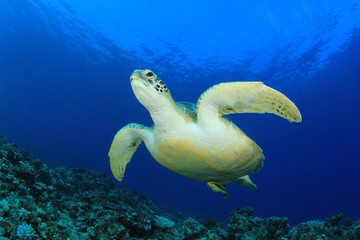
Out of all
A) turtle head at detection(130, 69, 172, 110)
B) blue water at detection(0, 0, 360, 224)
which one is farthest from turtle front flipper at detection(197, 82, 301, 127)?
blue water at detection(0, 0, 360, 224)

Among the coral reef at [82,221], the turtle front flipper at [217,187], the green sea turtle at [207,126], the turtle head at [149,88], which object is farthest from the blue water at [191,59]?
the turtle head at [149,88]

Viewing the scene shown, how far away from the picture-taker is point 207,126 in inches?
115

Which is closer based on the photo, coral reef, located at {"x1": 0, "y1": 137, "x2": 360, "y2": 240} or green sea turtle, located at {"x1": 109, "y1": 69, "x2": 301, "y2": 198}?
coral reef, located at {"x1": 0, "y1": 137, "x2": 360, "y2": 240}

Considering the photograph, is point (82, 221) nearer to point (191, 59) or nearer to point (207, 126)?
point (207, 126)

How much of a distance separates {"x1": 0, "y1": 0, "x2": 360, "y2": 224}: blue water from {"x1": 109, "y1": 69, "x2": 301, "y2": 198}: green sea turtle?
18456mm

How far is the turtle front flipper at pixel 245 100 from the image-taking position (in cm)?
262

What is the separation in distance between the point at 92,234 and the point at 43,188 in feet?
3.72

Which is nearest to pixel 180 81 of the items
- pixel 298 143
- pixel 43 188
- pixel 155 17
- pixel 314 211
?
pixel 155 17

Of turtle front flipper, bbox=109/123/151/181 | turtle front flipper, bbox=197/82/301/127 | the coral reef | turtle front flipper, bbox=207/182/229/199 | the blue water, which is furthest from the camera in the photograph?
the blue water

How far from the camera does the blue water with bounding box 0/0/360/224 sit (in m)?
19.2

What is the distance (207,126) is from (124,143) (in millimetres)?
2008

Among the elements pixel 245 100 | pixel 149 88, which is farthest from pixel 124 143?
pixel 245 100

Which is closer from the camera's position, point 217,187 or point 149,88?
point 149,88

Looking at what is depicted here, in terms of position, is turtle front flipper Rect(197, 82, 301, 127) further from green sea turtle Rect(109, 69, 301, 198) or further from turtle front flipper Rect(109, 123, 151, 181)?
turtle front flipper Rect(109, 123, 151, 181)
